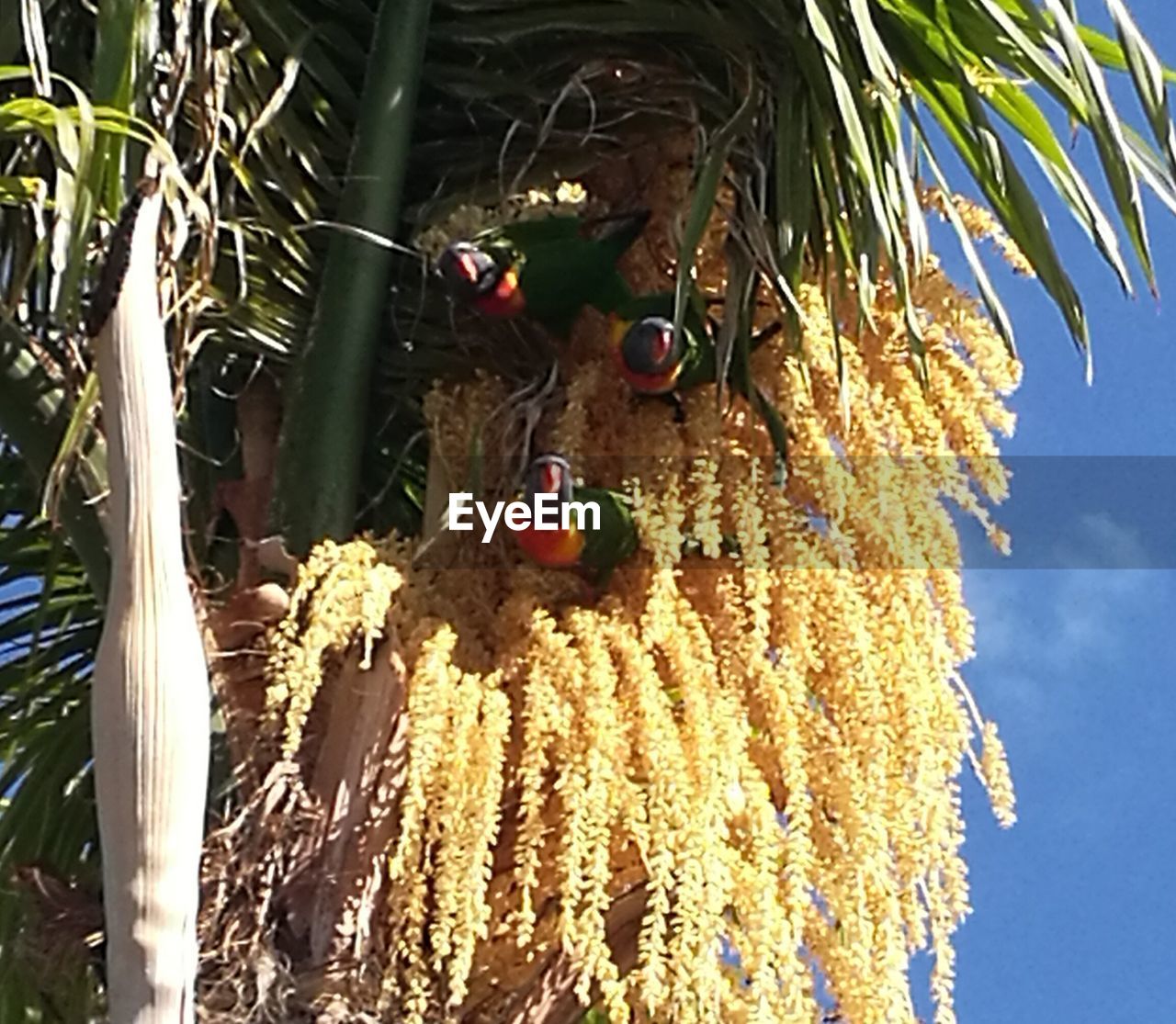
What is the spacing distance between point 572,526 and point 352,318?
1.19ft

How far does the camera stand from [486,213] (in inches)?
92.5

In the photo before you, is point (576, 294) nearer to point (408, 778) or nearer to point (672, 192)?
point (672, 192)

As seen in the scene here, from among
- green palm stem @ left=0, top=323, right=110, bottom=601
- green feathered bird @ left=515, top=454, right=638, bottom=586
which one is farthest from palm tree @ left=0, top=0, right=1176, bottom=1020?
green feathered bird @ left=515, top=454, right=638, bottom=586

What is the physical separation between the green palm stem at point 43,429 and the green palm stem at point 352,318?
20 centimetres

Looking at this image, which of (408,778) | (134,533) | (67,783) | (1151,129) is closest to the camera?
(134,533)

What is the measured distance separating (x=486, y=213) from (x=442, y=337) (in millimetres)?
169

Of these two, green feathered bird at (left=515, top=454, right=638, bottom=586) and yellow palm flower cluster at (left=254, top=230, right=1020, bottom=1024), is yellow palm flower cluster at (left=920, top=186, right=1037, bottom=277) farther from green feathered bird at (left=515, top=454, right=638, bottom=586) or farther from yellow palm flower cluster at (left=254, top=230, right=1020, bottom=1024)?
green feathered bird at (left=515, top=454, right=638, bottom=586)

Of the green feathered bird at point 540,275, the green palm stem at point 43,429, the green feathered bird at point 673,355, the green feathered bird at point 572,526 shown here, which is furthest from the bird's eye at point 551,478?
the green palm stem at point 43,429

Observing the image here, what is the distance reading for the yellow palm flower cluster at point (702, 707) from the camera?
1.83 meters

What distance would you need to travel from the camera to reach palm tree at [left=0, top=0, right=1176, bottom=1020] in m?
1.90

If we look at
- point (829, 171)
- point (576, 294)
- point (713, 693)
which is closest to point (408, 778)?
point (713, 693)

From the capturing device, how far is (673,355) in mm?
2092

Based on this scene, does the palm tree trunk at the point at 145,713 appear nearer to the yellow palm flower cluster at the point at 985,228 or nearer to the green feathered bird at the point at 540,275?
the green feathered bird at the point at 540,275

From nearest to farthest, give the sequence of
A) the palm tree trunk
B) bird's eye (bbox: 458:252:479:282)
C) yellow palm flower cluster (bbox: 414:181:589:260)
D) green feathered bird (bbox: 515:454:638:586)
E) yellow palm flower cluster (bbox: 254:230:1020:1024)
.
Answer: the palm tree trunk, yellow palm flower cluster (bbox: 254:230:1020:1024), green feathered bird (bbox: 515:454:638:586), bird's eye (bbox: 458:252:479:282), yellow palm flower cluster (bbox: 414:181:589:260)
